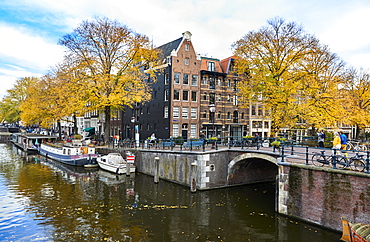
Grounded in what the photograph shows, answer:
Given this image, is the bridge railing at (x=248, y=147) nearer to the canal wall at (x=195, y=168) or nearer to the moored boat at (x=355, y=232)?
the canal wall at (x=195, y=168)

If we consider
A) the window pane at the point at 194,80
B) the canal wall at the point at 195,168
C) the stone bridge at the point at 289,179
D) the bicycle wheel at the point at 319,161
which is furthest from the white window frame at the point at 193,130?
the bicycle wheel at the point at 319,161

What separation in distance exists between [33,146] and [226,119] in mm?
30494

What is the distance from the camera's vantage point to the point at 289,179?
14.1 m

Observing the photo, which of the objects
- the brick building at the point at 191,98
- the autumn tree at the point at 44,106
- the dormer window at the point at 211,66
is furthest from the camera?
the autumn tree at the point at 44,106

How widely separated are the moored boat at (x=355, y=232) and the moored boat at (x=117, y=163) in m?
18.2

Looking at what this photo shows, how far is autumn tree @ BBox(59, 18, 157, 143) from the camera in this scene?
95.4 feet

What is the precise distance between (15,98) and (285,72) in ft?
227

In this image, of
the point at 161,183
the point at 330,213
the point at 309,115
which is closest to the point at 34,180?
the point at 161,183

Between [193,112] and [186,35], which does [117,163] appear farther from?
[186,35]

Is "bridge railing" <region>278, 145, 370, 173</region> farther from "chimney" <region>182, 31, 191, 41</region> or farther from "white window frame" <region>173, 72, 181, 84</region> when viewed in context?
"chimney" <region>182, 31, 191, 41</region>

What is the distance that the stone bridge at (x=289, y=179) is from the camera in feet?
38.0

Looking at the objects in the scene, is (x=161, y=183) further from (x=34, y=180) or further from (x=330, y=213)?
(x=330, y=213)

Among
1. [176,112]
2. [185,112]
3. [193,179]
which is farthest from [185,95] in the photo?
[193,179]

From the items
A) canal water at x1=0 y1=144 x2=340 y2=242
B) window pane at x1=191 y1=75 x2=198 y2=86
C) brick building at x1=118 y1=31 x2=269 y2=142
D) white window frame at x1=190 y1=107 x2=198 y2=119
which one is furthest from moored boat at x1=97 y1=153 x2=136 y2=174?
window pane at x1=191 y1=75 x2=198 y2=86
